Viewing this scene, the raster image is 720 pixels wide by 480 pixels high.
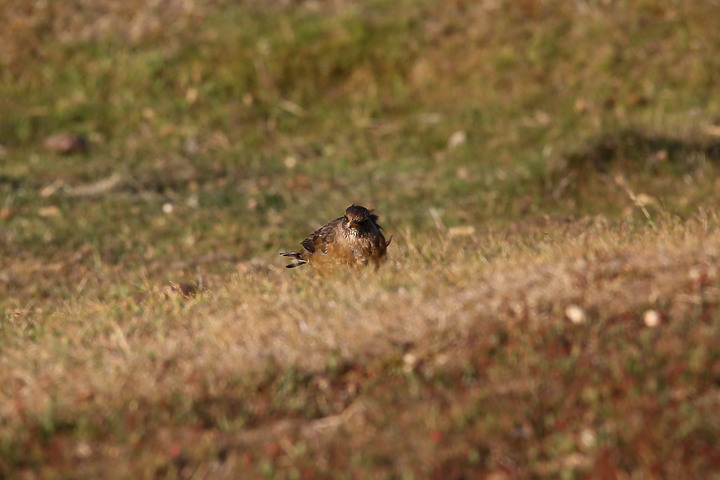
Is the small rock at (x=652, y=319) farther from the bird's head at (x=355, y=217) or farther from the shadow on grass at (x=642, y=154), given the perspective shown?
the shadow on grass at (x=642, y=154)

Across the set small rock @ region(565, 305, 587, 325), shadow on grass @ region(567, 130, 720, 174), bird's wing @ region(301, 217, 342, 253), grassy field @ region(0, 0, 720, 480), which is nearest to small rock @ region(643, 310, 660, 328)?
grassy field @ region(0, 0, 720, 480)

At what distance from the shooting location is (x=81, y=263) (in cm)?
1081

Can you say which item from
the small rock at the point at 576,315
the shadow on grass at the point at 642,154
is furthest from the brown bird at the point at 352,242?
the shadow on grass at the point at 642,154

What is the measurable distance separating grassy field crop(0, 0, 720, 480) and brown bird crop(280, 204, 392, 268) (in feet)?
0.70

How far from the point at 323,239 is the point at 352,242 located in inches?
12.6

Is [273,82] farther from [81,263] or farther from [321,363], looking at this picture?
[321,363]

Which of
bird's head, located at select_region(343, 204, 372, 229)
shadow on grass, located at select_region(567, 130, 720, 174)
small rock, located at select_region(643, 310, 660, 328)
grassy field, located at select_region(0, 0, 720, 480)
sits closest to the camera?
grassy field, located at select_region(0, 0, 720, 480)

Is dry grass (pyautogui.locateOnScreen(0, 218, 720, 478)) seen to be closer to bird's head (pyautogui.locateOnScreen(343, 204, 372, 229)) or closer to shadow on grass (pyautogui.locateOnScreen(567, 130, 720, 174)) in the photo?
bird's head (pyautogui.locateOnScreen(343, 204, 372, 229))

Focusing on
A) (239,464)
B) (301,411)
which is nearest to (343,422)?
(301,411)

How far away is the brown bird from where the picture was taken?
698 cm

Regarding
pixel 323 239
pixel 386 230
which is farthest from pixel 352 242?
pixel 386 230

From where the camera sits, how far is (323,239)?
7254mm

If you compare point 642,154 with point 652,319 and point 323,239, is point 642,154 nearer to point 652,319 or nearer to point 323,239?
point 323,239

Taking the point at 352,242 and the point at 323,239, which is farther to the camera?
the point at 323,239
